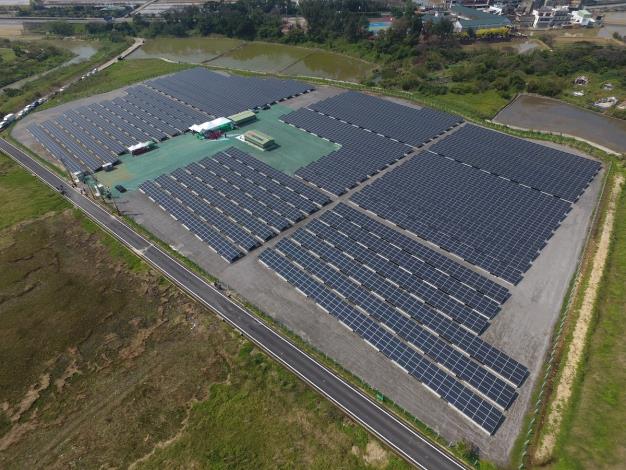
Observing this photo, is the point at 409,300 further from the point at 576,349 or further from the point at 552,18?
the point at 552,18

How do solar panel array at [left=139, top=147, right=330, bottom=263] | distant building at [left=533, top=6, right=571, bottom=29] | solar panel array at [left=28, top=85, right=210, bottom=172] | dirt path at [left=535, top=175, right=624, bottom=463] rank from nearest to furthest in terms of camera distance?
Result: dirt path at [left=535, top=175, right=624, bottom=463], solar panel array at [left=139, top=147, right=330, bottom=263], solar panel array at [left=28, top=85, right=210, bottom=172], distant building at [left=533, top=6, right=571, bottom=29]

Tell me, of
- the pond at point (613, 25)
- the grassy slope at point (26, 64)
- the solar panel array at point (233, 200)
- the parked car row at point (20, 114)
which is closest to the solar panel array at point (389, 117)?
the solar panel array at point (233, 200)

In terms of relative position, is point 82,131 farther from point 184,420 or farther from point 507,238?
point 507,238

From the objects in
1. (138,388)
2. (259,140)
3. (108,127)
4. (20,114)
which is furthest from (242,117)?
(138,388)

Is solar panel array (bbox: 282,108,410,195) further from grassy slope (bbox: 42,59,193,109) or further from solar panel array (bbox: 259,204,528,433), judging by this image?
grassy slope (bbox: 42,59,193,109)

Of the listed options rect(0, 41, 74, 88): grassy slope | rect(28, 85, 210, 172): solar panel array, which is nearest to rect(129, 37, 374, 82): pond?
rect(0, 41, 74, 88): grassy slope
